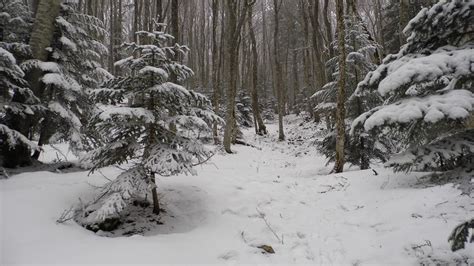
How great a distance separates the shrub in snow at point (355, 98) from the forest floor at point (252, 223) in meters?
1.79

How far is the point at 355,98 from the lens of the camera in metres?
8.79

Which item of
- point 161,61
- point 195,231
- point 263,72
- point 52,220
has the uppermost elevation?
point 263,72

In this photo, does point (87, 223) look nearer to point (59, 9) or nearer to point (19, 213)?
point (19, 213)

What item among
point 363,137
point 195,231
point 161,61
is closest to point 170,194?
point 195,231

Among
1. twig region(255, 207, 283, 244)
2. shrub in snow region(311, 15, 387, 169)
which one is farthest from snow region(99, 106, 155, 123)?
shrub in snow region(311, 15, 387, 169)

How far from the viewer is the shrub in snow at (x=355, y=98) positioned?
8594 millimetres

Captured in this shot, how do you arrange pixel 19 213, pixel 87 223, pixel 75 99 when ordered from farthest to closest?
pixel 75 99 → pixel 87 223 → pixel 19 213

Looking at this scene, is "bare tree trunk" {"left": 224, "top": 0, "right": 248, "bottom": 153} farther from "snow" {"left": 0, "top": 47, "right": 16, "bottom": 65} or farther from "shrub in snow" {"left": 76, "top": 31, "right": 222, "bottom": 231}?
"snow" {"left": 0, "top": 47, "right": 16, "bottom": 65}

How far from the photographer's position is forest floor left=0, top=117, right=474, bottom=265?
3.84m

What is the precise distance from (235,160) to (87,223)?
7076mm

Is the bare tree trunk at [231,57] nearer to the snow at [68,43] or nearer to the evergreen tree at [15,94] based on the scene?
the snow at [68,43]

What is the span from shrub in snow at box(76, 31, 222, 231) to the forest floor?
25.5 inches

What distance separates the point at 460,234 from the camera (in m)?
2.77

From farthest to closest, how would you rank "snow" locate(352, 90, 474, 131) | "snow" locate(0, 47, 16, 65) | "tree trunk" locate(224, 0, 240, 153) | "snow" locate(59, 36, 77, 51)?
"tree trunk" locate(224, 0, 240, 153), "snow" locate(59, 36, 77, 51), "snow" locate(0, 47, 16, 65), "snow" locate(352, 90, 474, 131)
